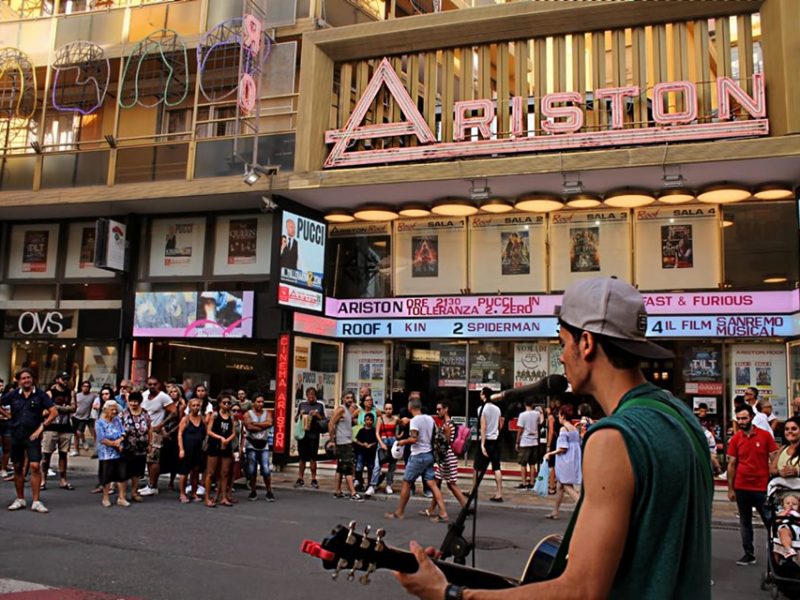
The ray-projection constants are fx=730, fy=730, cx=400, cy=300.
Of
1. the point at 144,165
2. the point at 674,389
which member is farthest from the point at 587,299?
the point at 144,165

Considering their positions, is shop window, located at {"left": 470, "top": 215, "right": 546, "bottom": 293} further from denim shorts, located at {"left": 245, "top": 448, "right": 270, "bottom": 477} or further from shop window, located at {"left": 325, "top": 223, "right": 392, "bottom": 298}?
denim shorts, located at {"left": 245, "top": 448, "right": 270, "bottom": 477}

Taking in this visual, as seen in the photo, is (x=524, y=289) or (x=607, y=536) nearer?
(x=607, y=536)

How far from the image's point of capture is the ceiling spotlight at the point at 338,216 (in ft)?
60.9

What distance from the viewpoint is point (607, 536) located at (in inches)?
66.8

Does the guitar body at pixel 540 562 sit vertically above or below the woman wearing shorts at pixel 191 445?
above

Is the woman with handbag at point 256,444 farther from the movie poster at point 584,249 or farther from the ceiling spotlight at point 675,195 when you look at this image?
the ceiling spotlight at point 675,195

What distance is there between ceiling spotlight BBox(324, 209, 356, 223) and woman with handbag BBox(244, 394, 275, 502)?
6.77 m

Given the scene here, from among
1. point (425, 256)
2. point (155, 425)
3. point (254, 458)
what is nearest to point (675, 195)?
point (425, 256)

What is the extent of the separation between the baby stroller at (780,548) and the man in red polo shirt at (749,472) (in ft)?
3.36

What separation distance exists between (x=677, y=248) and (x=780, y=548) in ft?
34.9

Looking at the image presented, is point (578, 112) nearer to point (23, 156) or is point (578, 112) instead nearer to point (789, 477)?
point (789, 477)

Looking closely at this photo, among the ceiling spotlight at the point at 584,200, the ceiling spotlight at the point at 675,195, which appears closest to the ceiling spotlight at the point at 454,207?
the ceiling spotlight at the point at 584,200

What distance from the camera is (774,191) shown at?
15477 mm

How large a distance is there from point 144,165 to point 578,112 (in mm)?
10970
